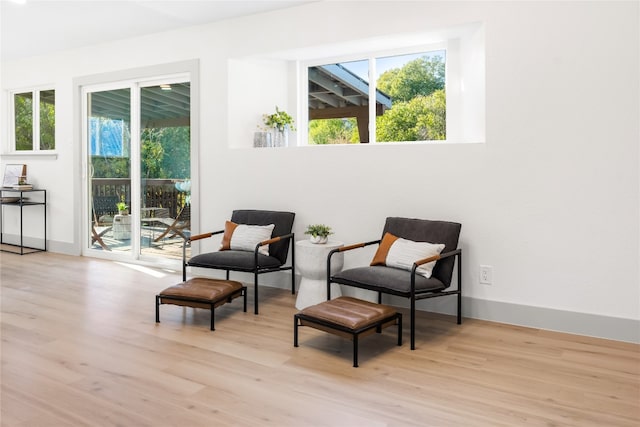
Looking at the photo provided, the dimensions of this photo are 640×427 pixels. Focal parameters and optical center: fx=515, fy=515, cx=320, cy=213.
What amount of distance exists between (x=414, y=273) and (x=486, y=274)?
0.91 m

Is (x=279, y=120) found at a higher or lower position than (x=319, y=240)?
higher

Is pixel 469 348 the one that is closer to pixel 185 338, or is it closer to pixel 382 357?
pixel 382 357

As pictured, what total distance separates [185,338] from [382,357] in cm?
133

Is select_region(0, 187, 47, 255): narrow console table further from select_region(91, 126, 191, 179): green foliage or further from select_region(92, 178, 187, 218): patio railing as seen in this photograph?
select_region(91, 126, 191, 179): green foliage

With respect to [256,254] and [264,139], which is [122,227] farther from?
[256,254]

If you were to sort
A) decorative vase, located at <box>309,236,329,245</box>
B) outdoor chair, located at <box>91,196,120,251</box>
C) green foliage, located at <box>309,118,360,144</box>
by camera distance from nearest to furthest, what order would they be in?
decorative vase, located at <box>309,236,329,245</box>
green foliage, located at <box>309,118,360,144</box>
outdoor chair, located at <box>91,196,120,251</box>

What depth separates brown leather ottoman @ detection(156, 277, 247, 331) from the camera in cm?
367

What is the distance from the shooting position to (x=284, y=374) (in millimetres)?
2852

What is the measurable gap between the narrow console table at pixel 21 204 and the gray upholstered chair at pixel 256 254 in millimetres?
3509

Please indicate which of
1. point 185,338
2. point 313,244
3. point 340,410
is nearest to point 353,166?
point 313,244

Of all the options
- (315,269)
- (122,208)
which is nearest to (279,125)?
(315,269)

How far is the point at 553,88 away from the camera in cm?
359

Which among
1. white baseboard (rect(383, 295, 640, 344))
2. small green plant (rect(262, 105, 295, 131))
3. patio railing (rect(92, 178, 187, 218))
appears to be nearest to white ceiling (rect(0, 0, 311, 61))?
small green plant (rect(262, 105, 295, 131))

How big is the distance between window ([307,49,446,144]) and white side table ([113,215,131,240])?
2.57m
